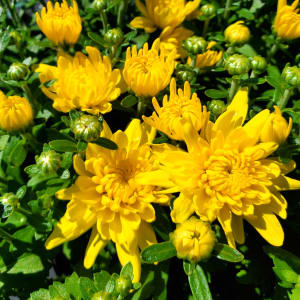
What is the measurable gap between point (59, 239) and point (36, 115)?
710 mm

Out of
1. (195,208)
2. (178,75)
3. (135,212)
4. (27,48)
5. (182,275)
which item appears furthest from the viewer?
(27,48)

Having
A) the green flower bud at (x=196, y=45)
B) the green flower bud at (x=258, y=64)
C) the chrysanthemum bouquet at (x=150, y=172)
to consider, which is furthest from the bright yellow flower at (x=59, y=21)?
the green flower bud at (x=258, y=64)

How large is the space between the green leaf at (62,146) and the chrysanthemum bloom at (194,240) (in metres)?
0.54

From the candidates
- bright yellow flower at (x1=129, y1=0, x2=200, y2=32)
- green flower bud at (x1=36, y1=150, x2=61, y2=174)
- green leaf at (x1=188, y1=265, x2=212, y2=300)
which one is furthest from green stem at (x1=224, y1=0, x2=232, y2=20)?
green leaf at (x1=188, y1=265, x2=212, y2=300)

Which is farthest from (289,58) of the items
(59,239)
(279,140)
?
(59,239)

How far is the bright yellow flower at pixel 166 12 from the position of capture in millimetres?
2082

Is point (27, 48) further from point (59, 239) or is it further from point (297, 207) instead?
point (297, 207)

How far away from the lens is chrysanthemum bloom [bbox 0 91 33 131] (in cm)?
157

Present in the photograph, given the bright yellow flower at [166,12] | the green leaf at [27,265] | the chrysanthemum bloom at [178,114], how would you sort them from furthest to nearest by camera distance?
the bright yellow flower at [166,12] < the green leaf at [27,265] < the chrysanthemum bloom at [178,114]

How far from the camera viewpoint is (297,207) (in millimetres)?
1836

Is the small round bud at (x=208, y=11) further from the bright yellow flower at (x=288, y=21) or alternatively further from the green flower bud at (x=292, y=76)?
the green flower bud at (x=292, y=76)

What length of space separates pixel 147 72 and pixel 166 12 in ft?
2.15

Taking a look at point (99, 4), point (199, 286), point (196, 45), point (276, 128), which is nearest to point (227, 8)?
point (196, 45)

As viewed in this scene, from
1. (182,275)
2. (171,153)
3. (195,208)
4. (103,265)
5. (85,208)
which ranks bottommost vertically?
(182,275)
